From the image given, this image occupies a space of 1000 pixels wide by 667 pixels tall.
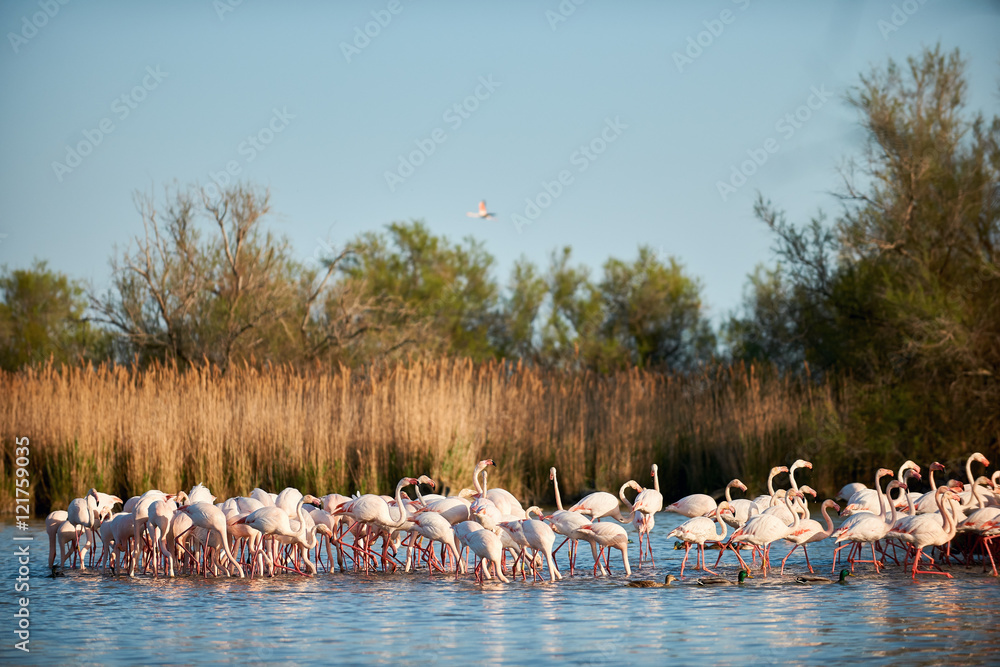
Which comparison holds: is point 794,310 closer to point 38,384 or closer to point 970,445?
point 970,445

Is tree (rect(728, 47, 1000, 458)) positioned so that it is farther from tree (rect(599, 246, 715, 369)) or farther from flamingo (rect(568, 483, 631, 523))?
tree (rect(599, 246, 715, 369))

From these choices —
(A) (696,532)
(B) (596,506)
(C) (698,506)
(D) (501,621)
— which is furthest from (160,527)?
(C) (698,506)

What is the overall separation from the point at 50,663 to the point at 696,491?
40.7ft

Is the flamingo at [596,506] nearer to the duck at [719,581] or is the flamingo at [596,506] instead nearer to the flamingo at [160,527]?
the duck at [719,581]

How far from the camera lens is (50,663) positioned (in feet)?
21.3

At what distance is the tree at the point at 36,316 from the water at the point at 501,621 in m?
21.8

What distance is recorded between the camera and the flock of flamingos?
9500 millimetres

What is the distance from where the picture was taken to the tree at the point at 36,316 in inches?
1251

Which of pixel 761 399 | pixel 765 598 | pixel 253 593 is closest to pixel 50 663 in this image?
pixel 253 593

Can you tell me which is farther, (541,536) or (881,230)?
(881,230)

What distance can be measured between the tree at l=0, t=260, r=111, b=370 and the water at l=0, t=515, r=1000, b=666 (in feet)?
71.5

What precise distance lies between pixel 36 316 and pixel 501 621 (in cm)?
3702

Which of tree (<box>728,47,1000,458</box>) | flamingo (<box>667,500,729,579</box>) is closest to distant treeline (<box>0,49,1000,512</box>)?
tree (<box>728,47,1000,458</box>)

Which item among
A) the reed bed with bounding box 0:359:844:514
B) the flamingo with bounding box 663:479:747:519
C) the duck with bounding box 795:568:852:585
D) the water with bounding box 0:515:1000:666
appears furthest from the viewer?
the reed bed with bounding box 0:359:844:514
